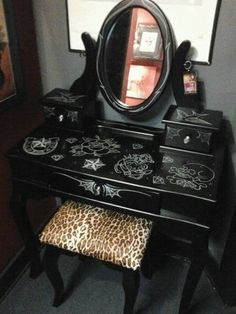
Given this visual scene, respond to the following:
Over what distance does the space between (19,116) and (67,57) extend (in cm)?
36

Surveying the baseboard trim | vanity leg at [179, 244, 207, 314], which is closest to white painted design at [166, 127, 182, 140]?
vanity leg at [179, 244, 207, 314]

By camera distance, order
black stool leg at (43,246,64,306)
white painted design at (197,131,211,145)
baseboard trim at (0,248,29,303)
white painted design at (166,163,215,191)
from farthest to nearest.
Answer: baseboard trim at (0,248,29,303)
black stool leg at (43,246,64,306)
white painted design at (197,131,211,145)
white painted design at (166,163,215,191)

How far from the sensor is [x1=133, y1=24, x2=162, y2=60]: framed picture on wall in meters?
1.14

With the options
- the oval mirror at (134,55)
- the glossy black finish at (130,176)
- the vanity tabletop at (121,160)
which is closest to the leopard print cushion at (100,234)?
the glossy black finish at (130,176)

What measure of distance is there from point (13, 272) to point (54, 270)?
1.18 ft

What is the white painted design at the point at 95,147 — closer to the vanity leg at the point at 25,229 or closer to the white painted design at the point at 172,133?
the white painted design at the point at 172,133

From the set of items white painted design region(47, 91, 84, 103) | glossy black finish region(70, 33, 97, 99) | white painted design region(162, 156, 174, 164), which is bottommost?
white painted design region(162, 156, 174, 164)

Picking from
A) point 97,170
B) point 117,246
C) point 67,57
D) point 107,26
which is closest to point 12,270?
point 117,246

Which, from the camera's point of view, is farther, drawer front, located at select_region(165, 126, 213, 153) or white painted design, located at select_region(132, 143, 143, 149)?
white painted design, located at select_region(132, 143, 143, 149)

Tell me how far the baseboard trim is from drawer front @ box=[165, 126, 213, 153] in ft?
3.32

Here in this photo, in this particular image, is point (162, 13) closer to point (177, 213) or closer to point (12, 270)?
point (177, 213)

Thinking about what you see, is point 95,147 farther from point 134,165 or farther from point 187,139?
point 187,139

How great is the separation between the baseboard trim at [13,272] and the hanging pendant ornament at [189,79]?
119 centimetres

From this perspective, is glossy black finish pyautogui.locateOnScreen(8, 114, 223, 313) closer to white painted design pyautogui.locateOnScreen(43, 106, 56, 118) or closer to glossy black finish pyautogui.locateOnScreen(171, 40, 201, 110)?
white painted design pyautogui.locateOnScreen(43, 106, 56, 118)
